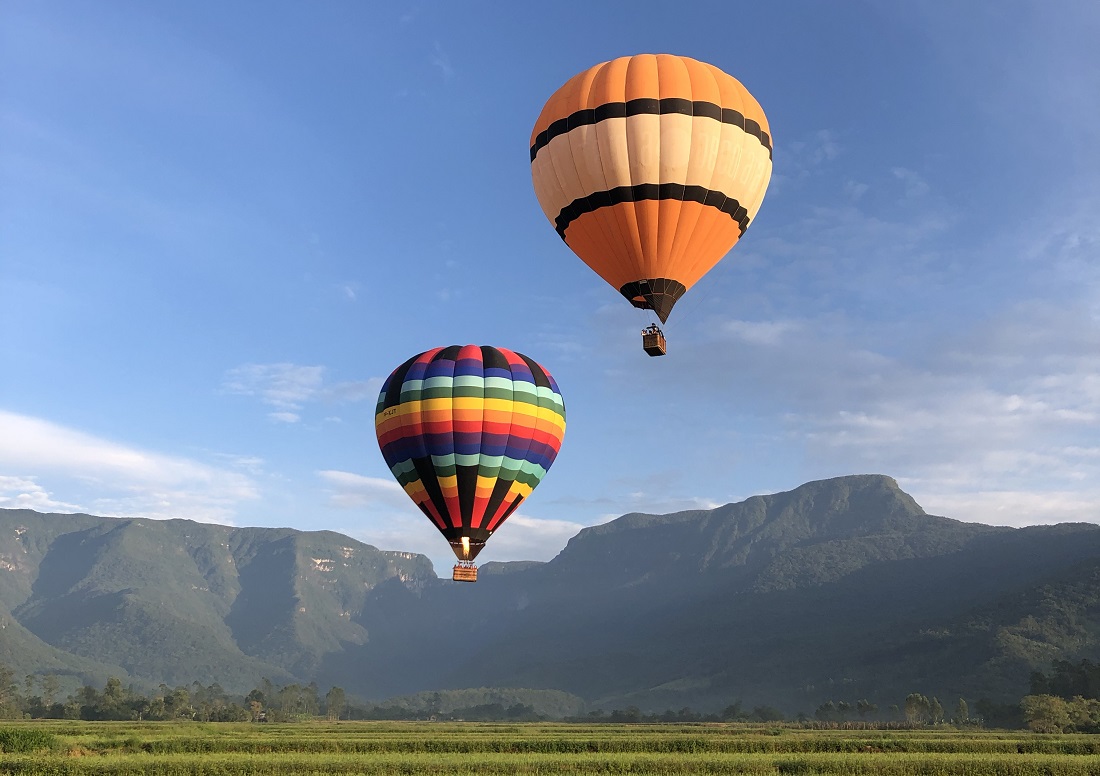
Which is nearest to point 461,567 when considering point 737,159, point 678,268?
point 678,268

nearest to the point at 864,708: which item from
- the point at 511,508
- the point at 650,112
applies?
the point at 511,508

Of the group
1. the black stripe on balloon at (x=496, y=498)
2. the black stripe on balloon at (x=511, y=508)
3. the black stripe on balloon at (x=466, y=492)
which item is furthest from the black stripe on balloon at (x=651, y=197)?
the black stripe on balloon at (x=511, y=508)

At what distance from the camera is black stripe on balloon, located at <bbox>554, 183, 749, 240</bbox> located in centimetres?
3644

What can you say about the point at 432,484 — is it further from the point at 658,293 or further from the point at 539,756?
the point at 658,293

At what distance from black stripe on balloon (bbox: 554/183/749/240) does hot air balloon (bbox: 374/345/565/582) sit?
11.5 m

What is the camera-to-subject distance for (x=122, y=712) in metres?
137

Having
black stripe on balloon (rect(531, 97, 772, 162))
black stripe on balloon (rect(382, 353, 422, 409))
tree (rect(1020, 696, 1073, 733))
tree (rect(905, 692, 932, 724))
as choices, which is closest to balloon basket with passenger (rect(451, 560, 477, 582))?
black stripe on balloon (rect(382, 353, 422, 409))

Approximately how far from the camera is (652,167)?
119ft

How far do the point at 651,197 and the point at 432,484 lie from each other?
17978 mm

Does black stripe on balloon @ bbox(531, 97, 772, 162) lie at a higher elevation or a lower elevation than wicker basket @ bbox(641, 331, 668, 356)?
higher

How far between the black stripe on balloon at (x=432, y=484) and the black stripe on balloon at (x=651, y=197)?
47.0 feet

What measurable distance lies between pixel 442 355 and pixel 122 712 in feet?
374

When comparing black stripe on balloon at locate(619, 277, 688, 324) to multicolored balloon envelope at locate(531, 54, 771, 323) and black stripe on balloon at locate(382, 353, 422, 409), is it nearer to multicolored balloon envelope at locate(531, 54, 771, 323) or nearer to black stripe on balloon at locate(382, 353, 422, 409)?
multicolored balloon envelope at locate(531, 54, 771, 323)

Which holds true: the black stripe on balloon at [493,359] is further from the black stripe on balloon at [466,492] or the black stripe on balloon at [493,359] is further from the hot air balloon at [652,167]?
the hot air balloon at [652,167]
